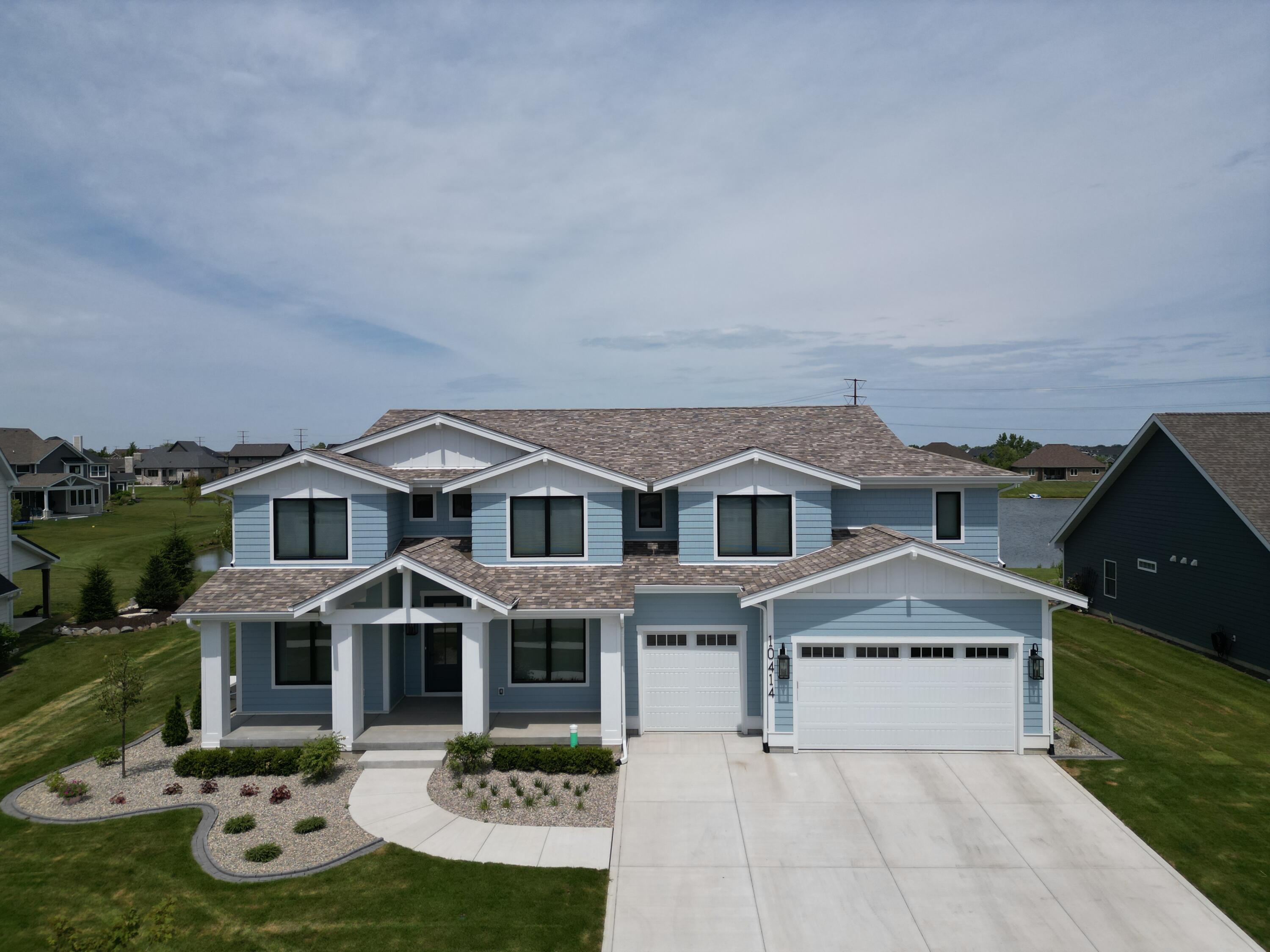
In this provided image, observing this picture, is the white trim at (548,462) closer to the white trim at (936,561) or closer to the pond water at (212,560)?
the white trim at (936,561)

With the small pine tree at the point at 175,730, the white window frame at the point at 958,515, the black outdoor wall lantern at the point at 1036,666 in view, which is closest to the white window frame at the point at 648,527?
the white window frame at the point at 958,515

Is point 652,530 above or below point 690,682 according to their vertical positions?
above

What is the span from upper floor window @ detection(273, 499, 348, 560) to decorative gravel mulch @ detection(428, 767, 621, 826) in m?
6.00

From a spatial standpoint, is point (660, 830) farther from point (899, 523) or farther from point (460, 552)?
point (899, 523)

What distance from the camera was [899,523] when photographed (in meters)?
17.7

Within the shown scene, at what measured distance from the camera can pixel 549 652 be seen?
52.9ft

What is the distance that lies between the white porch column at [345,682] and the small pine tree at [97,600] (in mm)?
18240

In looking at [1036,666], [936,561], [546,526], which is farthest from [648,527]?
[1036,666]

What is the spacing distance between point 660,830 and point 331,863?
16.9 feet

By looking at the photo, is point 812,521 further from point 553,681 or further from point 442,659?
point 442,659

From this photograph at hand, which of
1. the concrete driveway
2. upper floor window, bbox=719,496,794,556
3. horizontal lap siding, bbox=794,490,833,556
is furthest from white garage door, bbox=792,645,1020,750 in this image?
upper floor window, bbox=719,496,794,556

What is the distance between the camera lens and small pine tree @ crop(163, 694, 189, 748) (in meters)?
15.0

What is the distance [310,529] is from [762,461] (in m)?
10.9

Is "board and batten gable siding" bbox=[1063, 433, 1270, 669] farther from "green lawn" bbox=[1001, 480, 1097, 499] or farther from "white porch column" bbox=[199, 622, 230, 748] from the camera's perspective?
"green lawn" bbox=[1001, 480, 1097, 499]
